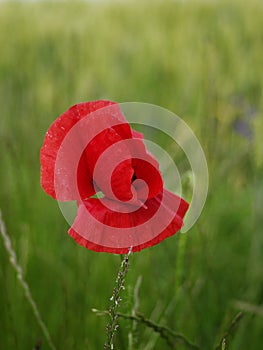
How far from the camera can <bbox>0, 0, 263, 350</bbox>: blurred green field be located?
0.62 meters

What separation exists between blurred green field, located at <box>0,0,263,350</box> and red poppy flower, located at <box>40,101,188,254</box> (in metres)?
0.06

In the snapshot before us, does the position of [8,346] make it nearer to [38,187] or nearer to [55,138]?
[55,138]

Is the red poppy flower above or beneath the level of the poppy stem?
above

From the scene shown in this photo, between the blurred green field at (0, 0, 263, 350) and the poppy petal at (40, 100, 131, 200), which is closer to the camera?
the poppy petal at (40, 100, 131, 200)

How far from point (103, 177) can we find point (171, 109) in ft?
3.90

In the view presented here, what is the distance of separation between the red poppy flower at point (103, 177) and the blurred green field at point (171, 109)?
0.21 feet

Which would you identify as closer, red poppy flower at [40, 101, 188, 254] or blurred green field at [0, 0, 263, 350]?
red poppy flower at [40, 101, 188, 254]

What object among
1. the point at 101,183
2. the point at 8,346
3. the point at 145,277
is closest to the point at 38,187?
the point at 145,277

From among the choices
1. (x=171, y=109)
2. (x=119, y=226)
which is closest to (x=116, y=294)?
(x=119, y=226)

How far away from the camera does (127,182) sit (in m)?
0.29

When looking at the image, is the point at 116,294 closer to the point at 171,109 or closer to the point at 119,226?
the point at 119,226

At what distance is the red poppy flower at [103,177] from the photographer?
11.7 inches

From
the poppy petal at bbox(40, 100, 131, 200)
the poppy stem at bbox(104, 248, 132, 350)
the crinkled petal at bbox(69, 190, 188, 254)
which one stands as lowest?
the poppy stem at bbox(104, 248, 132, 350)

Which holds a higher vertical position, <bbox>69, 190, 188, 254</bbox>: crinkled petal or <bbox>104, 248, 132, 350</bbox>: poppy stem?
<bbox>69, 190, 188, 254</bbox>: crinkled petal
